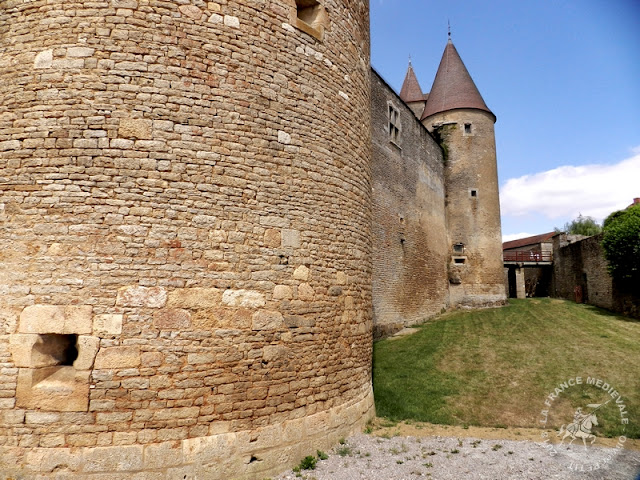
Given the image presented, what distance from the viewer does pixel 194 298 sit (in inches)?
173

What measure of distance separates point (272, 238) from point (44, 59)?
3.20 metres

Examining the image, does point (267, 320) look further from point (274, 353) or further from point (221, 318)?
point (221, 318)

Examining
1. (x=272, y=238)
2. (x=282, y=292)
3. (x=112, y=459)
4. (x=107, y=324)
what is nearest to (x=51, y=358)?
(x=107, y=324)

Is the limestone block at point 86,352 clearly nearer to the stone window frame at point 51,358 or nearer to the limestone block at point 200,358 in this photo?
the stone window frame at point 51,358

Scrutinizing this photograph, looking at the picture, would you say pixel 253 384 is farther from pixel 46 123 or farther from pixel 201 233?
pixel 46 123

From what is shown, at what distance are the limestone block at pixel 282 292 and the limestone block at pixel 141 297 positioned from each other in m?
1.26

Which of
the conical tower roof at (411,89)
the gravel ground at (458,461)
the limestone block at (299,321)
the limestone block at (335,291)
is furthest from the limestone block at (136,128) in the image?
the conical tower roof at (411,89)

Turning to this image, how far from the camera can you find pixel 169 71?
4535 mm

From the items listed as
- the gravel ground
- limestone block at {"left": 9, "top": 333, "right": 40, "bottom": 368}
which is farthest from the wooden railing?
limestone block at {"left": 9, "top": 333, "right": 40, "bottom": 368}

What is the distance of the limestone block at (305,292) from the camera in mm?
5125

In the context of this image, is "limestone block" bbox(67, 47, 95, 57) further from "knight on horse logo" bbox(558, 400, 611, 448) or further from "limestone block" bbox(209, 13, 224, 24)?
"knight on horse logo" bbox(558, 400, 611, 448)

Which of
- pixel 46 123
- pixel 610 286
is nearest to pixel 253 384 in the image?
pixel 46 123

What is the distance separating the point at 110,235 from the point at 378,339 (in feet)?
33.0

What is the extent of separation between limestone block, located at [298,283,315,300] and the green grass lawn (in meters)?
3.07
